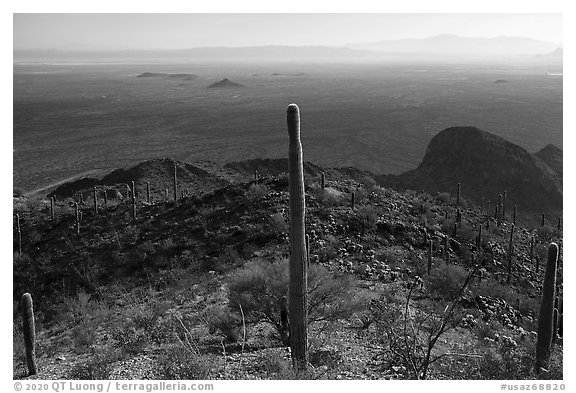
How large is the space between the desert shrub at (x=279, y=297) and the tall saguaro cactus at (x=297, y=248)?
1.65 m

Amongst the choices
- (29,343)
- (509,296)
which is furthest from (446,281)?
(29,343)

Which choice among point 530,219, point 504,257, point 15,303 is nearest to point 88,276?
point 15,303

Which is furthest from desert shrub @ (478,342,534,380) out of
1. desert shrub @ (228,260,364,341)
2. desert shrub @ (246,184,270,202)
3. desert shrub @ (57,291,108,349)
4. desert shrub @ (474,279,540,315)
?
desert shrub @ (246,184,270,202)

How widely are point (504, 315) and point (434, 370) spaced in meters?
6.43

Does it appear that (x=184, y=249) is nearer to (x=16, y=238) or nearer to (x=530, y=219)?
(x=16, y=238)

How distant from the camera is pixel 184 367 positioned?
30.3ft

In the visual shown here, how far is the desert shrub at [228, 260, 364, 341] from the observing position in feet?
38.9

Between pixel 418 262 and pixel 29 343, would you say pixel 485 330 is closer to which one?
pixel 418 262

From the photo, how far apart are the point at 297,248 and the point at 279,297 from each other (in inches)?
99.1

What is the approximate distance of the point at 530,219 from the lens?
36.7 m

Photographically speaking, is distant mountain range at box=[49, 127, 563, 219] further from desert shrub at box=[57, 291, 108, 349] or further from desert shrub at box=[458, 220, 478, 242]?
desert shrub at box=[57, 291, 108, 349]

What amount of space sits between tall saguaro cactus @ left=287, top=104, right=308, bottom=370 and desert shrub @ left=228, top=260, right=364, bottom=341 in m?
1.65

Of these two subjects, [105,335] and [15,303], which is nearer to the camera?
[105,335]

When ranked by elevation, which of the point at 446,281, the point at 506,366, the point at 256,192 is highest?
the point at 256,192
